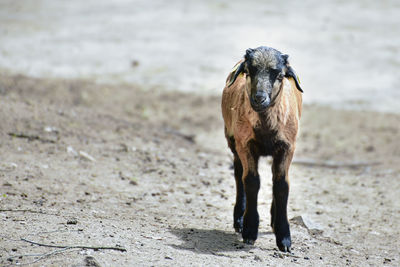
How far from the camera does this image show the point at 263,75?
5727mm

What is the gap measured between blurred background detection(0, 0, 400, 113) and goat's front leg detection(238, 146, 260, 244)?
25.9 ft

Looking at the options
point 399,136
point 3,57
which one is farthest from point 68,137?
point 3,57

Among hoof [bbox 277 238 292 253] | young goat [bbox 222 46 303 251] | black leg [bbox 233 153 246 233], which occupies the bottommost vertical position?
hoof [bbox 277 238 292 253]

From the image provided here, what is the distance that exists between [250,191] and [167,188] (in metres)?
2.22

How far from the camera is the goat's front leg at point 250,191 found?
625 centimetres

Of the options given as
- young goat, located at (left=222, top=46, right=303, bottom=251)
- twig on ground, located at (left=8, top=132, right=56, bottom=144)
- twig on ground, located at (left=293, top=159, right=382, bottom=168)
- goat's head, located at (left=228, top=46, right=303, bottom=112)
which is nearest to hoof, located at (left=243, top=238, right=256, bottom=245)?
young goat, located at (left=222, top=46, right=303, bottom=251)

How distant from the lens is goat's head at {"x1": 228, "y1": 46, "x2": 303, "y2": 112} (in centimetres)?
559

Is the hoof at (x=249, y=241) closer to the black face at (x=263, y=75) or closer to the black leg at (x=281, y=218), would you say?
the black leg at (x=281, y=218)

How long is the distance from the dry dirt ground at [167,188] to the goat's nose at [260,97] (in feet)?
4.79

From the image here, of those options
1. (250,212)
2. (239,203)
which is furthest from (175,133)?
(250,212)

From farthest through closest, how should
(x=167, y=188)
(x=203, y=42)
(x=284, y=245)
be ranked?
(x=203, y=42) < (x=167, y=188) < (x=284, y=245)

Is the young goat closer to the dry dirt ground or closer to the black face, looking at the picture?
the black face

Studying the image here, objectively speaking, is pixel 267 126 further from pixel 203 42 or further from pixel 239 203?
pixel 203 42

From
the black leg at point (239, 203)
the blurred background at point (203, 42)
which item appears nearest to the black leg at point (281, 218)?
the black leg at point (239, 203)
